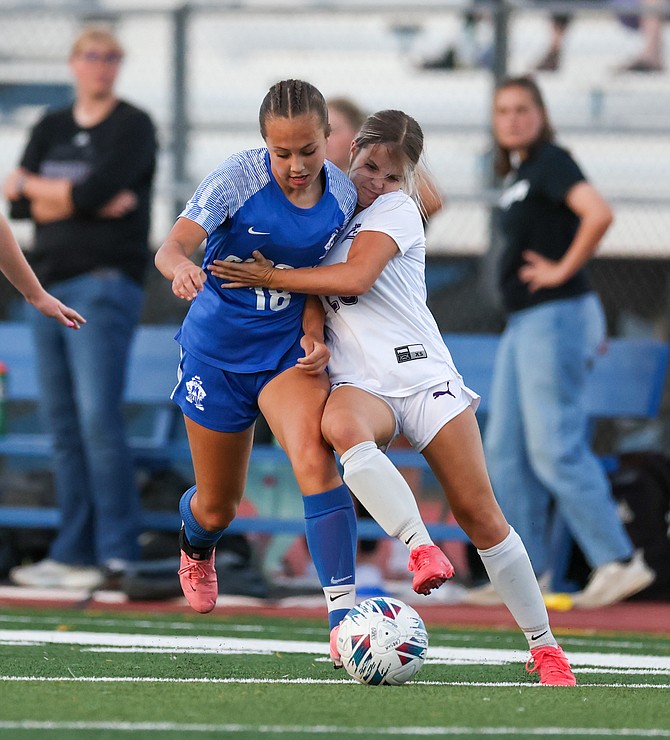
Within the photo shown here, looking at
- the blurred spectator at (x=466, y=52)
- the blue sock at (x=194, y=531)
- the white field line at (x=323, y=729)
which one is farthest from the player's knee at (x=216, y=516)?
the blurred spectator at (x=466, y=52)

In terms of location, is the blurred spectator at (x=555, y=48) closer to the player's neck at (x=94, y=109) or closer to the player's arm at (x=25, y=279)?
the player's neck at (x=94, y=109)

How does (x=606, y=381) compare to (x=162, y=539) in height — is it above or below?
above

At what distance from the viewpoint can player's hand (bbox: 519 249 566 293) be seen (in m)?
7.41

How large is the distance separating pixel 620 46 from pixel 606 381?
2.70 meters

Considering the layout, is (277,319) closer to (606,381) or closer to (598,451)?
(606,381)

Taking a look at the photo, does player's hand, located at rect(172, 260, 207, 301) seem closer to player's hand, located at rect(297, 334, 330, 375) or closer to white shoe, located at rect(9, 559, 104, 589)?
player's hand, located at rect(297, 334, 330, 375)

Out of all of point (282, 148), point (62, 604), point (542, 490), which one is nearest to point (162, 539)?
point (62, 604)

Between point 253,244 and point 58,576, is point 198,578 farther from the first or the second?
point 58,576

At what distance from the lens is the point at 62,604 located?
7430 mm

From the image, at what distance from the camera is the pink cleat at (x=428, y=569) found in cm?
414

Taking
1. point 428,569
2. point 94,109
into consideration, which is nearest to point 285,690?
point 428,569

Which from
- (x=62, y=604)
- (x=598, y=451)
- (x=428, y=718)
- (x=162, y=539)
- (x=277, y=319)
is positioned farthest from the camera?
(x=598, y=451)

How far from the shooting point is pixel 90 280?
24.9ft

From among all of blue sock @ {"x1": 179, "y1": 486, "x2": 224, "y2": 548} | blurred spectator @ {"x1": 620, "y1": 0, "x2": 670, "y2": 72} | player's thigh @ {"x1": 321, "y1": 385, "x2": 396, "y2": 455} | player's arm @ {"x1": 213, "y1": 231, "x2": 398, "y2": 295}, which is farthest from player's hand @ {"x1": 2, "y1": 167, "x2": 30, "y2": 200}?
blurred spectator @ {"x1": 620, "y1": 0, "x2": 670, "y2": 72}
